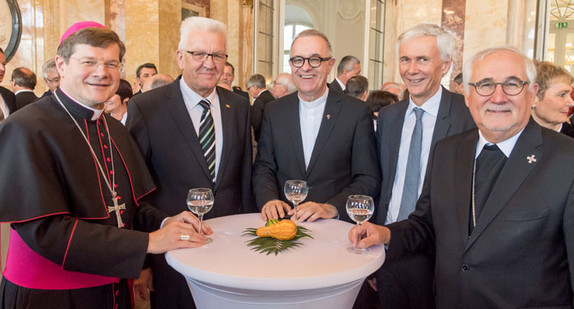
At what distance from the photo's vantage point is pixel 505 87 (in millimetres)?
1887

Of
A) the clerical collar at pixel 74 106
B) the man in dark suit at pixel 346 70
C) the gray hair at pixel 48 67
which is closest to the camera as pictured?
the clerical collar at pixel 74 106

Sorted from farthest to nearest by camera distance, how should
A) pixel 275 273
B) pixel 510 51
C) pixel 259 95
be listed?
pixel 259 95 < pixel 510 51 < pixel 275 273

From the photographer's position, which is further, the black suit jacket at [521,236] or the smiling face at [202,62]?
the smiling face at [202,62]

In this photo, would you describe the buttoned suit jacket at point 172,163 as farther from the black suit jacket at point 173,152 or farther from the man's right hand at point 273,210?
the man's right hand at point 273,210

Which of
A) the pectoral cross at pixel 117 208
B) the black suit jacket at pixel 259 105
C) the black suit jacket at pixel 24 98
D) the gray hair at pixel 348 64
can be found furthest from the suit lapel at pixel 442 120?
the black suit jacket at pixel 24 98

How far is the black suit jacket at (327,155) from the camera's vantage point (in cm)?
280

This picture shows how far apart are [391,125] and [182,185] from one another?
1.27m

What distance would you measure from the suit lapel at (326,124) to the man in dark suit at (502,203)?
83 centimetres

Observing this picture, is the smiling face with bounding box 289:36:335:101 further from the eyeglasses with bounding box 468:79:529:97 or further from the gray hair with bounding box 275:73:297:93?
the gray hair with bounding box 275:73:297:93

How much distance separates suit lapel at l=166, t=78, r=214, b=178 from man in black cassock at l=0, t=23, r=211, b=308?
575 mm

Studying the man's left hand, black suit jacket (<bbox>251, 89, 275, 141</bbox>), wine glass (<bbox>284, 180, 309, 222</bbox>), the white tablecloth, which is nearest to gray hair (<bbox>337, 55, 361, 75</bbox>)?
black suit jacket (<bbox>251, 89, 275, 141</bbox>)

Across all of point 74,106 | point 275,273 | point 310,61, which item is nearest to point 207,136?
point 310,61

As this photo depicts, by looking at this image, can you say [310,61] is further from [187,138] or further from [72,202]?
[72,202]

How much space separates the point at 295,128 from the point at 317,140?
163 millimetres
